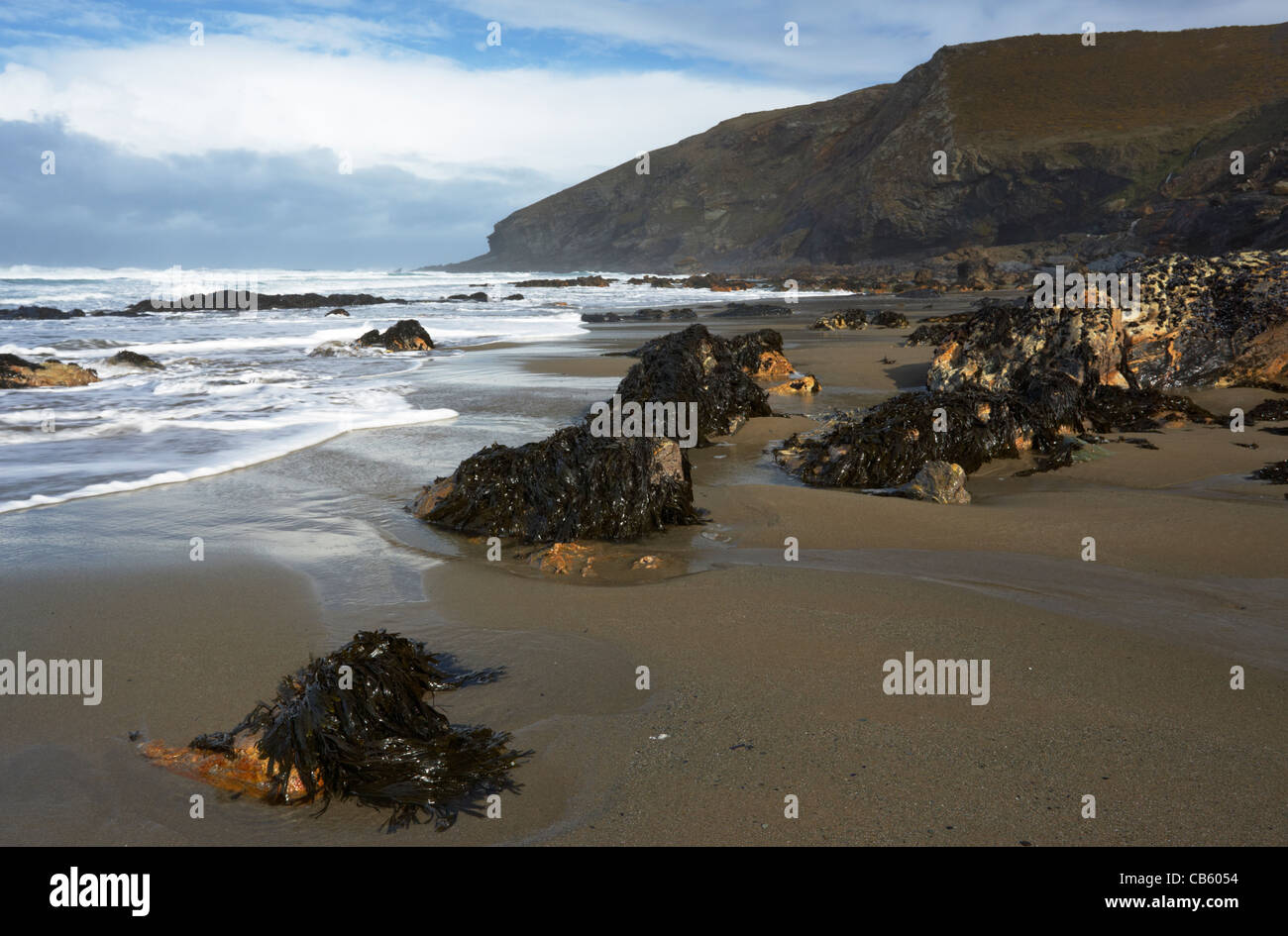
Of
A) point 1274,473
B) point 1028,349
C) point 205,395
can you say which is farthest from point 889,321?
point 205,395

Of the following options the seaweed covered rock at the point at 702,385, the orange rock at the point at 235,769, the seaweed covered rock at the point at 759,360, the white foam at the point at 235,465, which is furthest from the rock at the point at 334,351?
the orange rock at the point at 235,769

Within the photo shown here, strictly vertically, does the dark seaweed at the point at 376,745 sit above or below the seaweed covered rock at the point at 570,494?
below

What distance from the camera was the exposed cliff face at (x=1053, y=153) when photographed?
125 ft

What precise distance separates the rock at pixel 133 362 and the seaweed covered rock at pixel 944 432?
11.3 m

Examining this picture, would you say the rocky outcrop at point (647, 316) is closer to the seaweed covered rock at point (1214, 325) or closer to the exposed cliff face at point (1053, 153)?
the seaweed covered rock at point (1214, 325)

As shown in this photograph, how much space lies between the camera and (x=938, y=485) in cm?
473

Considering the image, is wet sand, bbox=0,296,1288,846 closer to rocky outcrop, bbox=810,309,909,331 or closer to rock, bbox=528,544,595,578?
rock, bbox=528,544,595,578

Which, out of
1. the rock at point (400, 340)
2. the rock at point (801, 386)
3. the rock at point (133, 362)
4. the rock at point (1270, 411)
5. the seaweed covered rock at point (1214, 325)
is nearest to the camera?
the rock at point (1270, 411)

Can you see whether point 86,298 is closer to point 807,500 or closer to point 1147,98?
point 807,500

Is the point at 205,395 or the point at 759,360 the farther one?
the point at 759,360

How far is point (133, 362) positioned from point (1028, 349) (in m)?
12.9

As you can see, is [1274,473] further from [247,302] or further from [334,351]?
[247,302]

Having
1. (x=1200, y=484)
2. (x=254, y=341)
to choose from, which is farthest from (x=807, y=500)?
(x=254, y=341)
